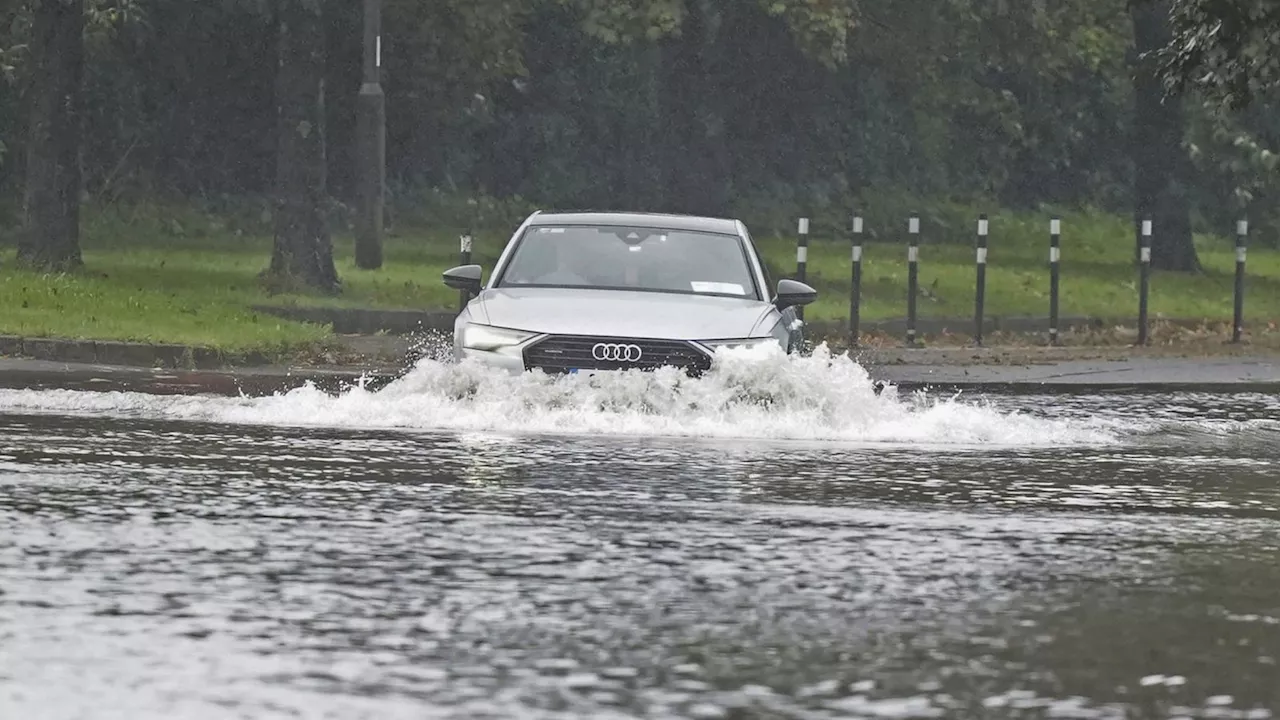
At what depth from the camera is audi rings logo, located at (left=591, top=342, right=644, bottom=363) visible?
51.0 ft

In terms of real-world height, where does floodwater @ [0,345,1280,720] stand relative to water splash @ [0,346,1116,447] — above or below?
below

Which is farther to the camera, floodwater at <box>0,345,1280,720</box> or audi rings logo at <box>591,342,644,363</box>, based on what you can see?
audi rings logo at <box>591,342,644,363</box>

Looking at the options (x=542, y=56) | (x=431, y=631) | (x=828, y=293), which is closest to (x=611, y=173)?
(x=542, y=56)

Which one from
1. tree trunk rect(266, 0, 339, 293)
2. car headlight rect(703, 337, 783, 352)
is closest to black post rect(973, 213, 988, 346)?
tree trunk rect(266, 0, 339, 293)

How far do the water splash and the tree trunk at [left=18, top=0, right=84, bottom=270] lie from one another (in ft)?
44.7

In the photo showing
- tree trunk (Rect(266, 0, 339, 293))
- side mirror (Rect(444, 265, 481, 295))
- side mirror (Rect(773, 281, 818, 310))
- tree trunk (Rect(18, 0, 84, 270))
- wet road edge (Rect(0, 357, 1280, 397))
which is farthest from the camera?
tree trunk (Rect(266, 0, 339, 293))

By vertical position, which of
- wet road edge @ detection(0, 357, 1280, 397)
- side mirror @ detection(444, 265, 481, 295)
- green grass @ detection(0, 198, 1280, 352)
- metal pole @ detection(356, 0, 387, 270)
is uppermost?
metal pole @ detection(356, 0, 387, 270)

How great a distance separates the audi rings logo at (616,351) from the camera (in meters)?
15.6

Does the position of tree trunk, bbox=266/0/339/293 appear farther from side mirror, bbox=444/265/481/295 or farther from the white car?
side mirror, bbox=444/265/481/295

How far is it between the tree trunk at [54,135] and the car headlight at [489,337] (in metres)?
15.1

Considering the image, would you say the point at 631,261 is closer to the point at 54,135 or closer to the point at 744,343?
the point at 744,343

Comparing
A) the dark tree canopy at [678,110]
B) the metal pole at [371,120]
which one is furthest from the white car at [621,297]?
the dark tree canopy at [678,110]

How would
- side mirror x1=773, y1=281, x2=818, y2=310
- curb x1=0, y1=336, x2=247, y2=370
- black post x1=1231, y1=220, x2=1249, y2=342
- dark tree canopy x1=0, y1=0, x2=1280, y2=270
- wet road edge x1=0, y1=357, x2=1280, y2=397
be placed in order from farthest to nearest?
dark tree canopy x1=0, y1=0, x2=1280, y2=270
black post x1=1231, y1=220, x2=1249, y2=342
curb x1=0, y1=336, x2=247, y2=370
wet road edge x1=0, y1=357, x2=1280, y2=397
side mirror x1=773, y1=281, x2=818, y2=310

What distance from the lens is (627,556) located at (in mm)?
10328
